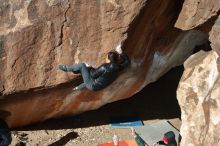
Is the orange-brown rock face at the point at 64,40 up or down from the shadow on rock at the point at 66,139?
up

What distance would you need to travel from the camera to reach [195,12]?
8648 mm

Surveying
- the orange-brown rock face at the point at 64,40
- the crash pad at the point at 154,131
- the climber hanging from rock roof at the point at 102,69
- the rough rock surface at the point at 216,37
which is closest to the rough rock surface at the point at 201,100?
the rough rock surface at the point at 216,37

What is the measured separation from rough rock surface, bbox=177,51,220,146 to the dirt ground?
1.97 metres

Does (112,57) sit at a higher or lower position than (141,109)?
higher

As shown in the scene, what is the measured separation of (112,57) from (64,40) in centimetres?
83

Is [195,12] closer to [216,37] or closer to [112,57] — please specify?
[216,37]

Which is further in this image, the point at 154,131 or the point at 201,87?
the point at 154,131

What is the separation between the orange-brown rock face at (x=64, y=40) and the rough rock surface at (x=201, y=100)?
0.91 metres

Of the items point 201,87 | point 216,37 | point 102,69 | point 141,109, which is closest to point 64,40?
point 102,69

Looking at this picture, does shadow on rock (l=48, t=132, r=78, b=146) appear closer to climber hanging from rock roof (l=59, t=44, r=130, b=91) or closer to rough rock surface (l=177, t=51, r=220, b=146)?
climber hanging from rock roof (l=59, t=44, r=130, b=91)

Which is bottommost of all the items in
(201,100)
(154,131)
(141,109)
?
(154,131)

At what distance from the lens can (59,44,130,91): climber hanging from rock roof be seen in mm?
8680

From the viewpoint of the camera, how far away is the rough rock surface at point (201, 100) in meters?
7.90

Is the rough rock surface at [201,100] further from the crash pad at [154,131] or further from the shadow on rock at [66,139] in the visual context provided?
the shadow on rock at [66,139]
